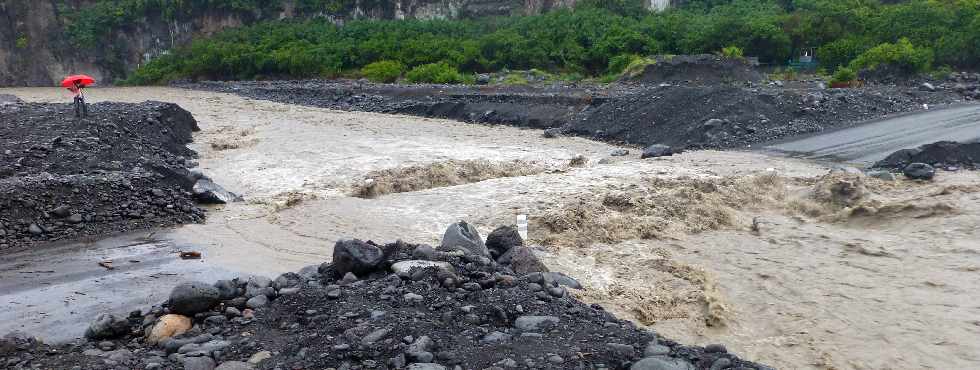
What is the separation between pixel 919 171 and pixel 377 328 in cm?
1224

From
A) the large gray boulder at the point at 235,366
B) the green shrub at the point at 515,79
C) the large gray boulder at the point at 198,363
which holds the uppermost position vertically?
the green shrub at the point at 515,79

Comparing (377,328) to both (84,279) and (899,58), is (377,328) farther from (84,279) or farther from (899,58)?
(899,58)

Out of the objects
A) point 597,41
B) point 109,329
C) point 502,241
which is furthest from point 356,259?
point 597,41

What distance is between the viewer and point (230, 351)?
567cm

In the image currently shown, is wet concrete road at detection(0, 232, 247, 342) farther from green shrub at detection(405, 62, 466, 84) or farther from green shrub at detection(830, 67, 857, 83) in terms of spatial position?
green shrub at detection(405, 62, 466, 84)

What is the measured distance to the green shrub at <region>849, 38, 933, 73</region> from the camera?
2806cm

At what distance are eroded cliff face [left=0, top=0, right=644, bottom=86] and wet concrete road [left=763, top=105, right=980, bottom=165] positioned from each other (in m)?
47.4

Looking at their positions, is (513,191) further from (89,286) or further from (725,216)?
(89,286)

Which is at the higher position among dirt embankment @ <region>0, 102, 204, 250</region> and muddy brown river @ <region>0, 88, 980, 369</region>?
dirt embankment @ <region>0, 102, 204, 250</region>

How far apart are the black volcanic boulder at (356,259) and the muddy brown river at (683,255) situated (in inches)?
99.9

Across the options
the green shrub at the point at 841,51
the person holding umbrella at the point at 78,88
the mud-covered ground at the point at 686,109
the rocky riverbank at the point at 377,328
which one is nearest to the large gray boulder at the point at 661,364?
the rocky riverbank at the point at 377,328

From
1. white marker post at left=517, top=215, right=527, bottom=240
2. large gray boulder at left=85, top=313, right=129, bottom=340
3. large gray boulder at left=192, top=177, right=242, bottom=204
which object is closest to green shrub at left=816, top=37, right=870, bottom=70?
white marker post at left=517, top=215, right=527, bottom=240

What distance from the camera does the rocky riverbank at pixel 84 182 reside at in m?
10.9

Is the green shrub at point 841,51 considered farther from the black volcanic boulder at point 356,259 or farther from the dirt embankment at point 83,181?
the black volcanic boulder at point 356,259
